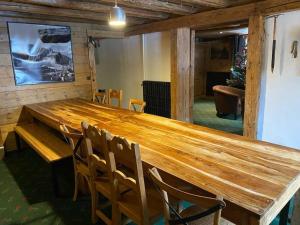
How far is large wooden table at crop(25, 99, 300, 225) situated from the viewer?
113 centimetres

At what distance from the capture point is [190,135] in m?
2.08

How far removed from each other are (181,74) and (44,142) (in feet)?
8.25

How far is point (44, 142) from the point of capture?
305cm

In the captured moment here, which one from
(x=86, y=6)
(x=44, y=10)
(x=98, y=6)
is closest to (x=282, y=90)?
(x=98, y=6)

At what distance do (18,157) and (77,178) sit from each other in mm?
1868

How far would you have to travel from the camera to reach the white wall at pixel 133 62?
5.01 meters

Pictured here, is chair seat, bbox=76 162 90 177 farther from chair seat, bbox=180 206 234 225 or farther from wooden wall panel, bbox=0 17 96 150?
wooden wall panel, bbox=0 17 96 150

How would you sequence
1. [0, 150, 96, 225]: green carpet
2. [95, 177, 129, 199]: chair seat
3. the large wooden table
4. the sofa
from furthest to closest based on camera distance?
the sofa → [0, 150, 96, 225]: green carpet → [95, 177, 129, 199]: chair seat → the large wooden table

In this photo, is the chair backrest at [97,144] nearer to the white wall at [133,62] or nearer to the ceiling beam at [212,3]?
the ceiling beam at [212,3]

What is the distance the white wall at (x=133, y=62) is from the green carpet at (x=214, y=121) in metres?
1.36

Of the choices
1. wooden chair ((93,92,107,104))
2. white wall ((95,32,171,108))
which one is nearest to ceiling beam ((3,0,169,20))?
white wall ((95,32,171,108))

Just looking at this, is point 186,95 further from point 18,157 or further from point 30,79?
point 18,157

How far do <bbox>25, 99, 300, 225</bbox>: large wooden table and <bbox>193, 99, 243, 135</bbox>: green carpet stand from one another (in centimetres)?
267

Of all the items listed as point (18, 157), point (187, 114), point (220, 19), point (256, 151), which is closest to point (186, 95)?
point (187, 114)
